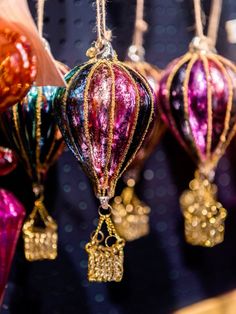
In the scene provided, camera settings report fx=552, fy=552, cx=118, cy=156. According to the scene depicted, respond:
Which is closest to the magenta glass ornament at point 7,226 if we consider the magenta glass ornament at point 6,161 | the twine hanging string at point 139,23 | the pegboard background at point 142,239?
the magenta glass ornament at point 6,161

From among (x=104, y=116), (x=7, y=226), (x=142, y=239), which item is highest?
(x=104, y=116)

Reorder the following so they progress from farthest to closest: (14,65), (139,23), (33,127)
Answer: (139,23)
(33,127)
(14,65)

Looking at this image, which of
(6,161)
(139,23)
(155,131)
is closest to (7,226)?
(6,161)

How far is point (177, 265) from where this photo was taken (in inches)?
29.3

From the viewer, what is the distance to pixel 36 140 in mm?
535

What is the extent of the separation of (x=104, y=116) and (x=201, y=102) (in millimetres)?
133

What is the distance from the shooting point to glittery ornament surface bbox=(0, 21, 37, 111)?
43 centimetres

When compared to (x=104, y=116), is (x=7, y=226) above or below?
below

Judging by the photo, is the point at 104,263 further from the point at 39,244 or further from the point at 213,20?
the point at 213,20

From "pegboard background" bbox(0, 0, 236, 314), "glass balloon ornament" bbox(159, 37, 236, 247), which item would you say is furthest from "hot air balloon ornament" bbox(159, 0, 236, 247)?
"pegboard background" bbox(0, 0, 236, 314)

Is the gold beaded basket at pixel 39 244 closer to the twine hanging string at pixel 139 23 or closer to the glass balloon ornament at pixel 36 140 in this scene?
the glass balloon ornament at pixel 36 140

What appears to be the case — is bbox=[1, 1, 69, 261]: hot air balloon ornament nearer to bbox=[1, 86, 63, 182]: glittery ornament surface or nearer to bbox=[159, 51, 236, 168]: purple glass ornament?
bbox=[1, 86, 63, 182]: glittery ornament surface

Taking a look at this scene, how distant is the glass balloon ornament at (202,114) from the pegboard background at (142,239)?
0.37ft

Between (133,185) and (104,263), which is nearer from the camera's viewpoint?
(104,263)
